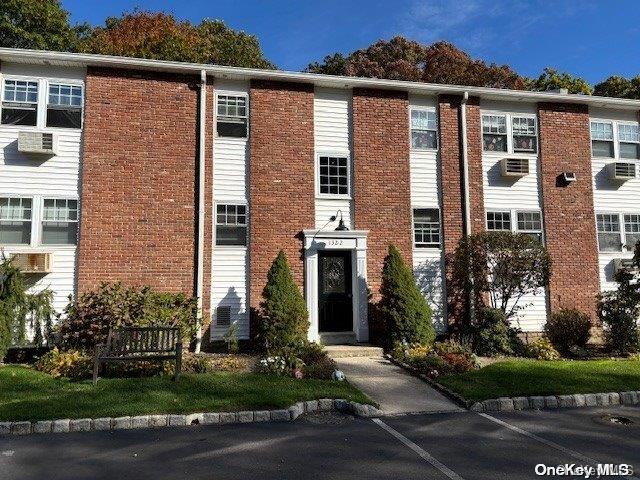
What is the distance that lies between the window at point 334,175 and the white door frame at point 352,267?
1.23 m

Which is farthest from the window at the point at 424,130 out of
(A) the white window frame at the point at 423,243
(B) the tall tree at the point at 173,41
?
(B) the tall tree at the point at 173,41

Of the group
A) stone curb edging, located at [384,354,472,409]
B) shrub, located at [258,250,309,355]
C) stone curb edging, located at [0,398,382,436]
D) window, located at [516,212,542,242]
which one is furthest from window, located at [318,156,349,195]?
stone curb edging, located at [0,398,382,436]

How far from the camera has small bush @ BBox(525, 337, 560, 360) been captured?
1106cm

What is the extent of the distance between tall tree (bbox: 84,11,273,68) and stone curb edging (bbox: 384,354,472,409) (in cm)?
1971

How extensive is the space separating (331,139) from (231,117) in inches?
107

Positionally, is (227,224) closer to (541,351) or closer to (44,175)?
(44,175)

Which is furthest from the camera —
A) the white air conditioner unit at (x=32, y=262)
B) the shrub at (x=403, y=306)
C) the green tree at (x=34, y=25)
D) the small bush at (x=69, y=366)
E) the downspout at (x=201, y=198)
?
the green tree at (x=34, y=25)

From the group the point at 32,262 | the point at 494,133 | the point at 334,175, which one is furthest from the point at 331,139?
the point at 32,262

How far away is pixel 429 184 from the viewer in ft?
44.1

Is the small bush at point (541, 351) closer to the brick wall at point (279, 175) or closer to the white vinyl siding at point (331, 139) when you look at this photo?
the white vinyl siding at point (331, 139)

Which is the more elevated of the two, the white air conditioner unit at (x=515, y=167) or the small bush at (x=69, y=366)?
the white air conditioner unit at (x=515, y=167)

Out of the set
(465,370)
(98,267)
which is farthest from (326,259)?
(98,267)

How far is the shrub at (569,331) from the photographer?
12125mm

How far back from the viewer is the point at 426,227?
1327 cm
